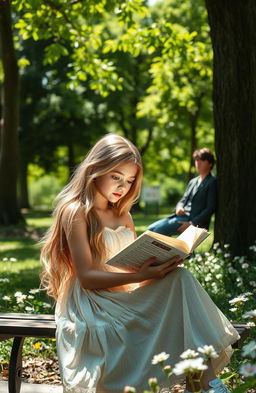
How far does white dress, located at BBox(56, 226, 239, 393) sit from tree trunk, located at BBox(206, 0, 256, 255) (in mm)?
4138

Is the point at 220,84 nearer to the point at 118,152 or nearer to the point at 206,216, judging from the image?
the point at 206,216

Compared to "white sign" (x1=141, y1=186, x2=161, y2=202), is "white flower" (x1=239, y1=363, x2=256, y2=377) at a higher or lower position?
higher

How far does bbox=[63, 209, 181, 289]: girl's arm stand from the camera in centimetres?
328

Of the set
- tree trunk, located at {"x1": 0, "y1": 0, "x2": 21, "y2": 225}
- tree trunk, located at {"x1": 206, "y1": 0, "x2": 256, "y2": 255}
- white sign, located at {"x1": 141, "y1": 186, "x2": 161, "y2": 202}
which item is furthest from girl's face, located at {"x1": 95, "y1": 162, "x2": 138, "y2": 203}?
white sign, located at {"x1": 141, "y1": 186, "x2": 161, "y2": 202}

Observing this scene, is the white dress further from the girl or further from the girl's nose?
the girl's nose

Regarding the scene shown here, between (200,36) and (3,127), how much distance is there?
9574 millimetres

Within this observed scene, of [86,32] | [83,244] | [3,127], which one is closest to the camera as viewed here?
[83,244]

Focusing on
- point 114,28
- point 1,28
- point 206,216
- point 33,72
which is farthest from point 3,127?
point 114,28

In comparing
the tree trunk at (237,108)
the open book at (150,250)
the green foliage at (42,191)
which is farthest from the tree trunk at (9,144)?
the green foliage at (42,191)

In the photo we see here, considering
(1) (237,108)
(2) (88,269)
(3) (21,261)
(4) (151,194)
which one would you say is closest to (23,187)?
(4) (151,194)

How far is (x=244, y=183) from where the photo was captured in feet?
24.0

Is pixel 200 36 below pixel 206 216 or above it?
above

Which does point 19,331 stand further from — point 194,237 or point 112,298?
point 194,237

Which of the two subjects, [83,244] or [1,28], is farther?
[1,28]
